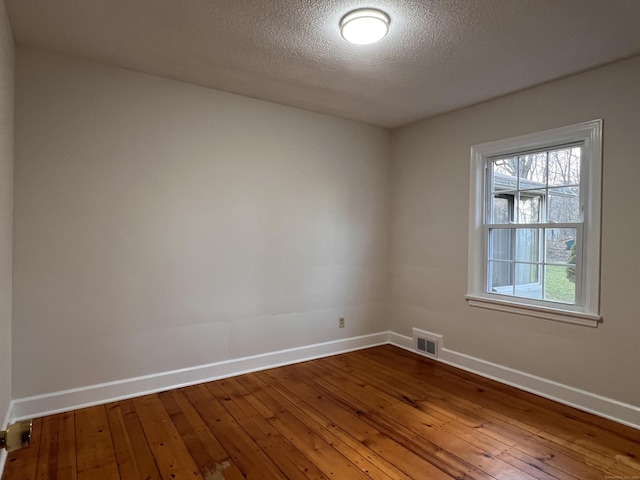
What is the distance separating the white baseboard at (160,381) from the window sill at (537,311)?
142cm

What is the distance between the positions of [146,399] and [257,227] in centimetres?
167

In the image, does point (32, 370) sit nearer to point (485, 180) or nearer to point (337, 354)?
point (337, 354)

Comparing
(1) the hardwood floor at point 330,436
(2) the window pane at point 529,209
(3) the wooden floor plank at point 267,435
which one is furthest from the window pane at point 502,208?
(3) the wooden floor plank at point 267,435

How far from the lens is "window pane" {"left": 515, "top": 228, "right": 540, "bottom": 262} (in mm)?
3209

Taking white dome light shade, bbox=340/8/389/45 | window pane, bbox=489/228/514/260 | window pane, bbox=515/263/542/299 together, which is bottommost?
window pane, bbox=515/263/542/299

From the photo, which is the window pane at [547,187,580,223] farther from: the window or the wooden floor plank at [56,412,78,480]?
the wooden floor plank at [56,412,78,480]

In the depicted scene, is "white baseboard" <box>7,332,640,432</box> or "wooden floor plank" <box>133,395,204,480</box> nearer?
"wooden floor plank" <box>133,395,204,480</box>

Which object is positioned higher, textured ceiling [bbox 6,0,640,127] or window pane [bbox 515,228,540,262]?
textured ceiling [bbox 6,0,640,127]

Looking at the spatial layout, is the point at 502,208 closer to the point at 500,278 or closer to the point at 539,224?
the point at 539,224

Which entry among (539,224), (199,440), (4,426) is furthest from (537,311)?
(4,426)

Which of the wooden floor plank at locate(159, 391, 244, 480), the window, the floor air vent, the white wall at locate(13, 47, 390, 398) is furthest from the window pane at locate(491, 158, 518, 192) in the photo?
the wooden floor plank at locate(159, 391, 244, 480)

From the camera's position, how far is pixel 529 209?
3.27 meters

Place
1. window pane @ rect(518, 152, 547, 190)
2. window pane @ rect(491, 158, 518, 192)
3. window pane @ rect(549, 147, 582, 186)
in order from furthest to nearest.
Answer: window pane @ rect(491, 158, 518, 192)
window pane @ rect(518, 152, 547, 190)
window pane @ rect(549, 147, 582, 186)

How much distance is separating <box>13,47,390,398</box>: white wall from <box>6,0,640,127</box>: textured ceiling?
0.36 m
